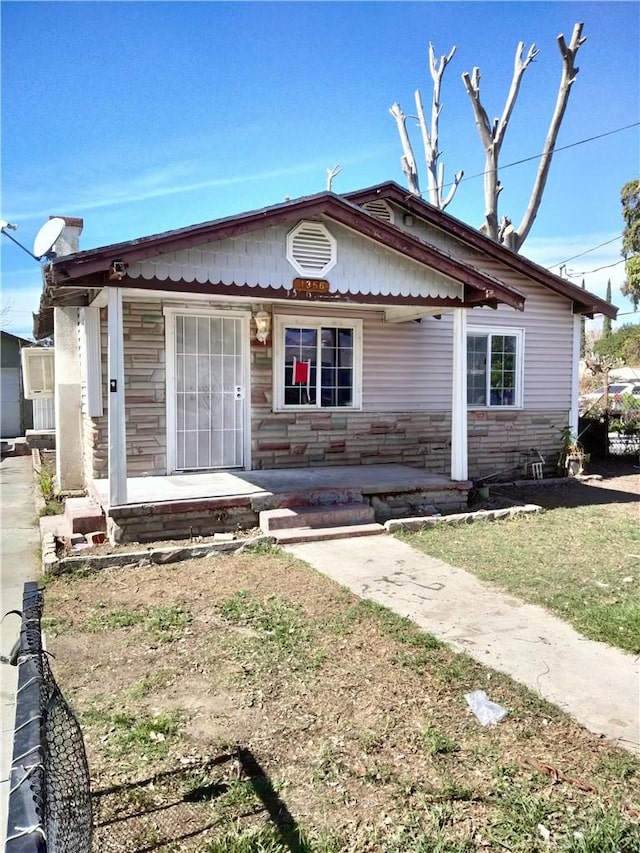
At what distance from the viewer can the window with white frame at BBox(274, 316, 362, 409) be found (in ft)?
29.5

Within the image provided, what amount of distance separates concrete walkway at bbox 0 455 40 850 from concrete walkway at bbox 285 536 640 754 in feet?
8.65

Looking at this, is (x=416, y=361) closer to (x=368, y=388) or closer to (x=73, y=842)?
(x=368, y=388)

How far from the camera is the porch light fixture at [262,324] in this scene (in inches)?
333

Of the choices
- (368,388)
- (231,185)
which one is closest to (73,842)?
(368,388)

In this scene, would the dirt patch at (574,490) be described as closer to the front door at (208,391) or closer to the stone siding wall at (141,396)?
the front door at (208,391)

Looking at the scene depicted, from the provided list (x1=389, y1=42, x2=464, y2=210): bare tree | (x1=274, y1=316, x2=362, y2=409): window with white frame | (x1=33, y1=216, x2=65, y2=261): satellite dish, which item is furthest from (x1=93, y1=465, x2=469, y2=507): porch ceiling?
(x1=389, y1=42, x2=464, y2=210): bare tree

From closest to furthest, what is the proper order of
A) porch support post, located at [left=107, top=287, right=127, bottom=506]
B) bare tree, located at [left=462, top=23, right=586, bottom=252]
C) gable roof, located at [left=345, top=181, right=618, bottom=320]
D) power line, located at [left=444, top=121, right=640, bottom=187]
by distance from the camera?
1. porch support post, located at [left=107, top=287, right=127, bottom=506]
2. gable roof, located at [left=345, top=181, right=618, bottom=320]
3. power line, located at [left=444, top=121, right=640, bottom=187]
4. bare tree, located at [left=462, top=23, right=586, bottom=252]

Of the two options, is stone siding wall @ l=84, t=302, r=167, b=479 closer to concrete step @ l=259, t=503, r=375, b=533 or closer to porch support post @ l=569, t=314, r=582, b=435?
concrete step @ l=259, t=503, r=375, b=533

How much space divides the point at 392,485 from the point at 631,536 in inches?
114

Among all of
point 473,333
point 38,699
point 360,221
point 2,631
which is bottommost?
point 2,631

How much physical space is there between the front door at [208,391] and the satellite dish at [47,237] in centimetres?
173

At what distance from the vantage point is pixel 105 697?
11.0ft

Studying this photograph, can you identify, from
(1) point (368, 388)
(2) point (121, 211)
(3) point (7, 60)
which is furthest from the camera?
(2) point (121, 211)

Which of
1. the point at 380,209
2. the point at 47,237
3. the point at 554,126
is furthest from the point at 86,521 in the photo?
the point at 554,126
